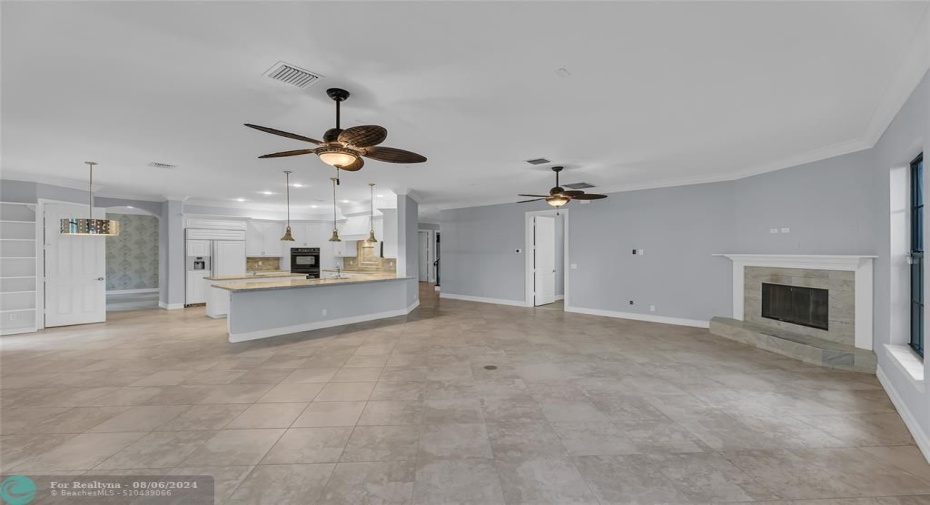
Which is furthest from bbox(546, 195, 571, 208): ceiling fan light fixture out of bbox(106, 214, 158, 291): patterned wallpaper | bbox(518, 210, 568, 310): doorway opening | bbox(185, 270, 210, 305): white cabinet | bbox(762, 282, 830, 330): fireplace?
bbox(106, 214, 158, 291): patterned wallpaper

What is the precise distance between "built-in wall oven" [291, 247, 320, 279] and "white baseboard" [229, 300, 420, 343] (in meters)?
4.14

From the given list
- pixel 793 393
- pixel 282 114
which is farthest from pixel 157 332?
pixel 793 393

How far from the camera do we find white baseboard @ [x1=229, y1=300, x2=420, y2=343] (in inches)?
220

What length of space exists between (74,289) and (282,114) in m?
6.90

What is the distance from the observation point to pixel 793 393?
11.5ft

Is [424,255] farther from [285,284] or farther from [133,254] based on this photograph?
[133,254]

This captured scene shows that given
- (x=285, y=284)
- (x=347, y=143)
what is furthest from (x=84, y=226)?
(x=347, y=143)

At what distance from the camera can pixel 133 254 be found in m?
12.2

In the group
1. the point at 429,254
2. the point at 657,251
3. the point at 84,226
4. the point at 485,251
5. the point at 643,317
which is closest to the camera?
the point at 84,226

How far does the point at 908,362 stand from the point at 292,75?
5.55 m

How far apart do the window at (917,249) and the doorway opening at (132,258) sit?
15843mm

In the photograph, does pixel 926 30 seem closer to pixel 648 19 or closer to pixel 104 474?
pixel 648 19

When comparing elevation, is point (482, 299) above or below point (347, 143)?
below

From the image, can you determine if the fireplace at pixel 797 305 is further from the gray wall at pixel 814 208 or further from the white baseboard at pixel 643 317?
the white baseboard at pixel 643 317
